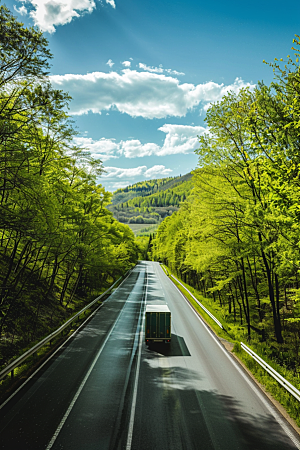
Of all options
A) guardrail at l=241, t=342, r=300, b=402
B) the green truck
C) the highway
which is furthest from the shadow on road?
guardrail at l=241, t=342, r=300, b=402

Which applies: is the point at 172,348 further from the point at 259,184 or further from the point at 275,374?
the point at 259,184

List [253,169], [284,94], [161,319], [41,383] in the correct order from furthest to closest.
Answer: [161,319]
[253,169]
[41,383]
[284,94]

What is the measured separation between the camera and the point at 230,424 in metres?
7.47

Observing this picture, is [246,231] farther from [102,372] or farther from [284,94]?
[102,372]

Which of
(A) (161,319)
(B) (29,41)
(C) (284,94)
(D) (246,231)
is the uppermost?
(B) (29,41)

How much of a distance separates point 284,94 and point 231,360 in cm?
1169

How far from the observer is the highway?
679 centimetres

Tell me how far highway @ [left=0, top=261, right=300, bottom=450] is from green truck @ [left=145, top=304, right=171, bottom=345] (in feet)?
1.92

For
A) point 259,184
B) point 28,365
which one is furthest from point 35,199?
point 259,184

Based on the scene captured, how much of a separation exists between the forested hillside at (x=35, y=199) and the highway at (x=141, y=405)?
12.8 feet

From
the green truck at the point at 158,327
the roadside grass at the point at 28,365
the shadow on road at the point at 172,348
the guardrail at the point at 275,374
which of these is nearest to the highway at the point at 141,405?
the shadow on road at the point at 172,348

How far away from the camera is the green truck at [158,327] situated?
14500 millimetres

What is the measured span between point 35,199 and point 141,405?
7.83 metres

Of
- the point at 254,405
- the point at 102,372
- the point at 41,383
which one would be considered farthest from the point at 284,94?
the point at 41,383
